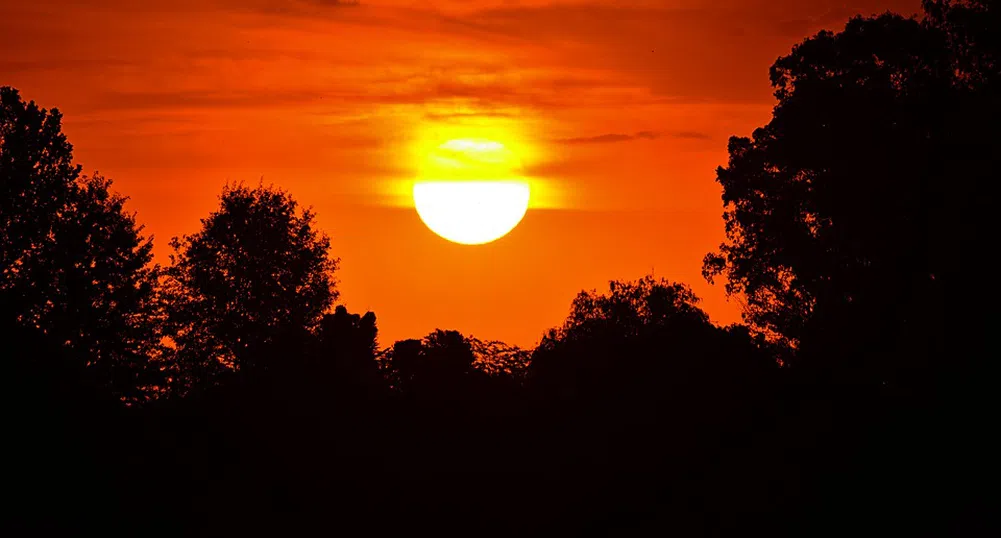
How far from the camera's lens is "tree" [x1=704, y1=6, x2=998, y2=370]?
57.9m

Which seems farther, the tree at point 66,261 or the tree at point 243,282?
the tree at point 243,282

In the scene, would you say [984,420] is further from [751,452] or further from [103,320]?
[103,320]

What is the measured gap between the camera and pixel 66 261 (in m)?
72.4

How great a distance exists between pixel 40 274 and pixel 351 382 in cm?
2870

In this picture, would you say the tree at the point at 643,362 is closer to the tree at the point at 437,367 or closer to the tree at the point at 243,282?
the tree at the point at 437,367

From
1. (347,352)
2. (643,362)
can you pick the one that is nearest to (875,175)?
(643,362)

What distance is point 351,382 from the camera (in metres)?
52.1

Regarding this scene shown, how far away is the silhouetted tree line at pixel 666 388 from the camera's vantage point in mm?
43594

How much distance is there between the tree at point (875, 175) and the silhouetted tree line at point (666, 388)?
0.13m

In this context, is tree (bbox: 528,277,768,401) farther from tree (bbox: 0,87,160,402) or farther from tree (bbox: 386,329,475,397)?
tree (bbox: 0,87,160,402)

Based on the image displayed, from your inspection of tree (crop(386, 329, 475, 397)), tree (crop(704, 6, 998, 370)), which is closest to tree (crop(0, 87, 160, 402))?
tree (crop(386, 329, 475, 397))

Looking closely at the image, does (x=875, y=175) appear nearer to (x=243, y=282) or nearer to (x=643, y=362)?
(x=643, y=362)

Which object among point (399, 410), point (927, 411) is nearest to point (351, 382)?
point (399, 410)

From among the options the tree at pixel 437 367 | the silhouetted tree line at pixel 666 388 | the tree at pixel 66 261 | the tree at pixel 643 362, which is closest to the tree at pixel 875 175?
the silhouetted tree line at pixel 666 388
